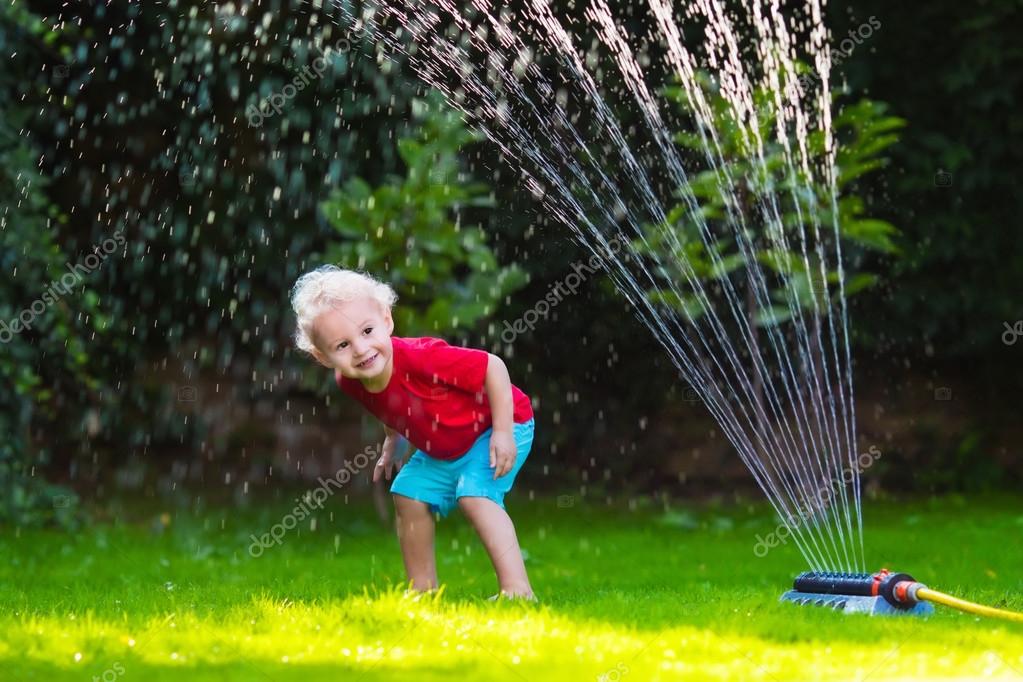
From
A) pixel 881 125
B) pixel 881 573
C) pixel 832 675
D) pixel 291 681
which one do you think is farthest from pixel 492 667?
pixel 881 125

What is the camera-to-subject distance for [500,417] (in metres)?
4.57

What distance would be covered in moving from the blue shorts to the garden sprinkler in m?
1.14

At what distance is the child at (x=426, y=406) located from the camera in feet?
14.8

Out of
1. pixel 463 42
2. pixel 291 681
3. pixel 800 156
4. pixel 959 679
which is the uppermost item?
pixel 463 42

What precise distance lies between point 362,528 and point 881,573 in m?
4.31

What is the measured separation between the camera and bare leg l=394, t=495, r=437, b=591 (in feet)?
15.6

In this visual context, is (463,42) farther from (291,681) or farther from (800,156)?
(291,681)

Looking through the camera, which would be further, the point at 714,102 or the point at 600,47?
the point at 600,47

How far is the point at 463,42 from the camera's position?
9031 mm

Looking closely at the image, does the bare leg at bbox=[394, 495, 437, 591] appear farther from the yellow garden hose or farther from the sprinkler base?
the yellow garden hose
